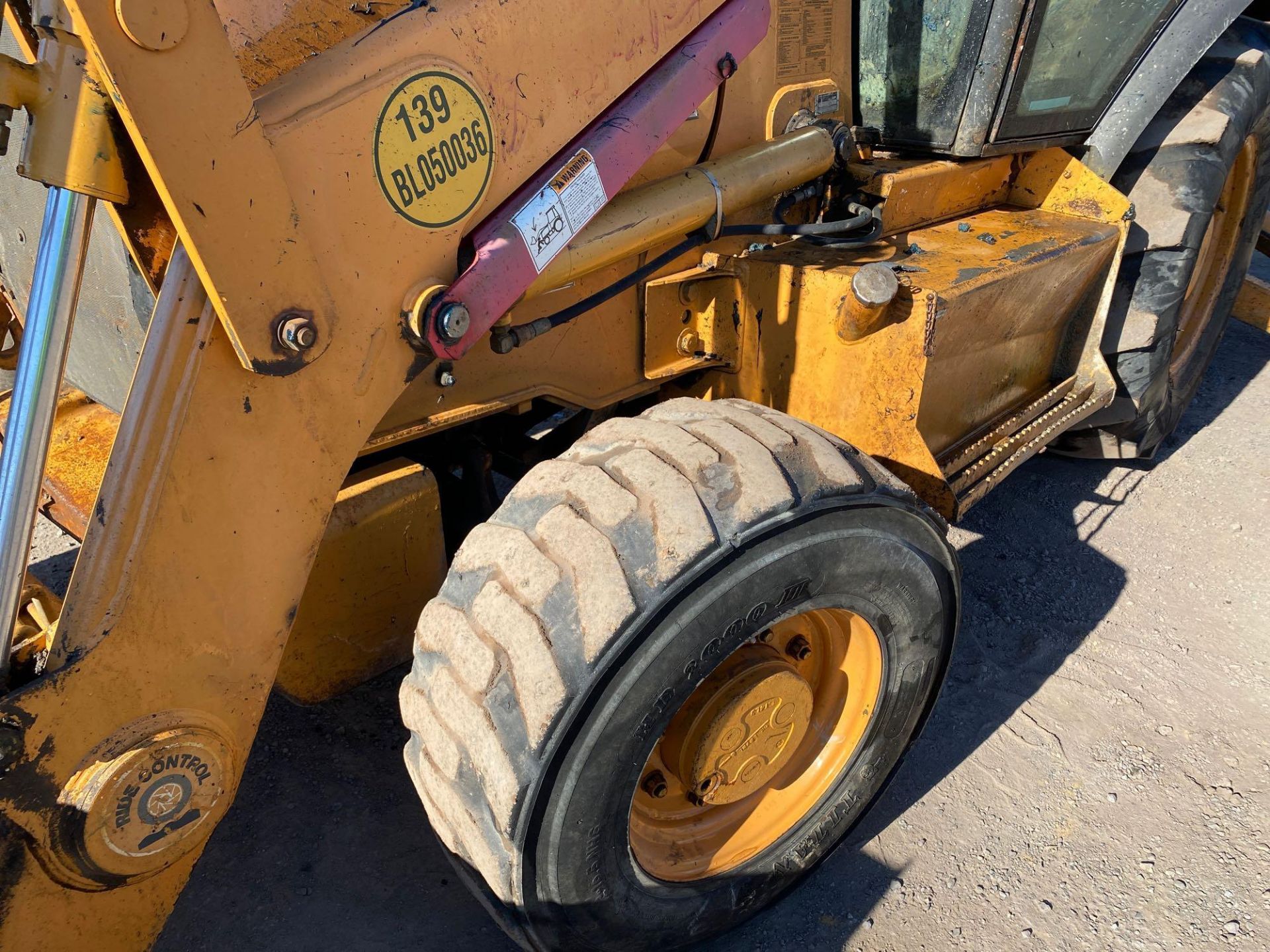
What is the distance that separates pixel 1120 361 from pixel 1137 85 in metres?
0.89

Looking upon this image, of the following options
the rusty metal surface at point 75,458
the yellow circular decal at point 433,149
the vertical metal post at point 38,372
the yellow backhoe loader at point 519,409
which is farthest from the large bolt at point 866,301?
the rusty metal surface at point 75,458

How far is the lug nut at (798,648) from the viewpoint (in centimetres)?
198

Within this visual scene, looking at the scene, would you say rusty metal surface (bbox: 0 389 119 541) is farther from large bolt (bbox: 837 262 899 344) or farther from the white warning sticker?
large bolt (bbox: 837 262 899 344)

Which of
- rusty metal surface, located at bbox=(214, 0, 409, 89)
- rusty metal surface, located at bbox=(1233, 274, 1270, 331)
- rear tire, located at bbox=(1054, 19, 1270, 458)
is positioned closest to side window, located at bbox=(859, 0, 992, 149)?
rear tire, located at bbox=(1054, 19, 1270, 458)

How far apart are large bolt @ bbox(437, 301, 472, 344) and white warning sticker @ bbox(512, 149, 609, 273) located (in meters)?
0.18

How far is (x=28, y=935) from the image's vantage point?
1.34m

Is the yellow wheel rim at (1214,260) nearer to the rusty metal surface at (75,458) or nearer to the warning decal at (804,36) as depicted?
the warning decal at (804,36)

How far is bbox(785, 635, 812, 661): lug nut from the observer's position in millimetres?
1983

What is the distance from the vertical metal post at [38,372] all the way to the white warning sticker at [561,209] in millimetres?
678

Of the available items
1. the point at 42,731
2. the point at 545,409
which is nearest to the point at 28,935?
the point at 42,731

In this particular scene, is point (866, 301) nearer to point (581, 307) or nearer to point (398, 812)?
point (581, 307)

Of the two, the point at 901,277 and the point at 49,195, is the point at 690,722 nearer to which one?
the point at 901,277

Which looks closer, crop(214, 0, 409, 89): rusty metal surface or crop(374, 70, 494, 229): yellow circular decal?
crop(374, 70, 494, 229): yellow circular decal

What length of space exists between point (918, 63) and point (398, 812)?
2.39 m
